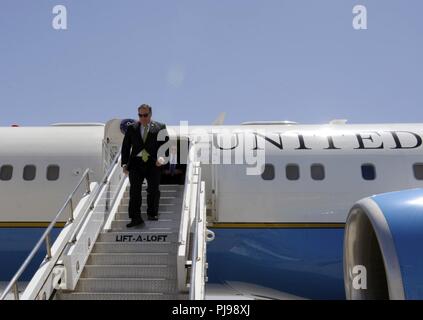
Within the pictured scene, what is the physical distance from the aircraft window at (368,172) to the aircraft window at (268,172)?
1807 millimetres

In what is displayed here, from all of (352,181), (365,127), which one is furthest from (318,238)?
(365,127)

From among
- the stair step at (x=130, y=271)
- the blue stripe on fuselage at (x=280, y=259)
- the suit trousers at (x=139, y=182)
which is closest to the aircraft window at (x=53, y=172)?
the suit trousers at (x=139, y=182)

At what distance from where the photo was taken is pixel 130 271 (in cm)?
635

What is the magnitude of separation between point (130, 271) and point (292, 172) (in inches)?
177

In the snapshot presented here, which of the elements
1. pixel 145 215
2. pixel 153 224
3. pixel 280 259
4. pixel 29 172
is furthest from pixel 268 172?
pixel 29 172

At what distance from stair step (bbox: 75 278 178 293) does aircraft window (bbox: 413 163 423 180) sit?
598cm

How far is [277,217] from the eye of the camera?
30.8 ft

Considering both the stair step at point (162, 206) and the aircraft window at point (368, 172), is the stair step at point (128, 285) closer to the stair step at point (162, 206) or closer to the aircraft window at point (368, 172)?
the stair step at point (162, 206)

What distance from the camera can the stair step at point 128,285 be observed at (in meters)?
6.07

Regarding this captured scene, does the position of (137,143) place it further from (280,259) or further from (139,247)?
(280,259)

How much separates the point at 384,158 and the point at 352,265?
16.3ft

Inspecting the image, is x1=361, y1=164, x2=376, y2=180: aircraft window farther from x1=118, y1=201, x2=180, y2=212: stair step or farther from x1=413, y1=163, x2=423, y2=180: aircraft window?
x1=118, y1=201, x2=180, y2=212: stair step
